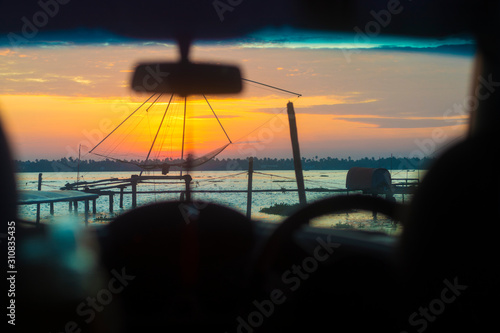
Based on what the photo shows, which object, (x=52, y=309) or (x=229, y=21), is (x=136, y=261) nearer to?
(x=52, y=309)

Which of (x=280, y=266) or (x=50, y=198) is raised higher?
(x=50, y=198)

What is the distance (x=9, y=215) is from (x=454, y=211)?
1189 mm

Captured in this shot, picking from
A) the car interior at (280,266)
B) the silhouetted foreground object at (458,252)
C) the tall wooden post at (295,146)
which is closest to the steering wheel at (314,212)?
the car interior at (280,266)

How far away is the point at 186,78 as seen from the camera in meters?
2.27

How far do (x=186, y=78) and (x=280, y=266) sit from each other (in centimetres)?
110

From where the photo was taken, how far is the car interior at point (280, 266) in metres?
1.29

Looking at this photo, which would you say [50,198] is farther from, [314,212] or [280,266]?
→ [314,212]

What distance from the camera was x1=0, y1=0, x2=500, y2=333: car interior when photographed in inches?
50.9

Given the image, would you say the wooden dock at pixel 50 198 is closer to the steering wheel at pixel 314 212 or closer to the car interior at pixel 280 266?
the car interior at pixel 280 266

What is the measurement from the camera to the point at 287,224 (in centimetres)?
133

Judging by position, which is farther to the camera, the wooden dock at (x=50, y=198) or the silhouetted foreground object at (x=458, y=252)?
the wooden dock at (x=50, y=198)

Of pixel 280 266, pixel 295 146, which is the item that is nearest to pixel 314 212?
pixel 280 266

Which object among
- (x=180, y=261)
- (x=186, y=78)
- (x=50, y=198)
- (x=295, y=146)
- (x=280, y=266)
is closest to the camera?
(x=280, y=266)

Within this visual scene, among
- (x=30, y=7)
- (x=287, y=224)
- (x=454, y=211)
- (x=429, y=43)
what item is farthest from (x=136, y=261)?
(x=429, y=43)
